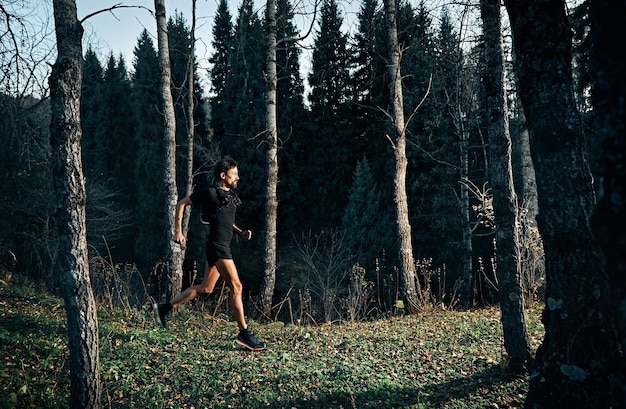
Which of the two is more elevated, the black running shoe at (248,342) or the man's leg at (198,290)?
the man's leg at (198,290)

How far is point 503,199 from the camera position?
4.71 meters

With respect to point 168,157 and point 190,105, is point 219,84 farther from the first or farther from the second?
point 168,157

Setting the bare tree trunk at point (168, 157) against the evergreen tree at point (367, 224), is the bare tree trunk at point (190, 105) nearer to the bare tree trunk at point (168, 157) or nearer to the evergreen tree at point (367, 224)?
the bare tree trunk at point (168, 157)

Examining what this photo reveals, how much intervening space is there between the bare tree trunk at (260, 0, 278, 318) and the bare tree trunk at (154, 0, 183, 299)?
193 centimetres

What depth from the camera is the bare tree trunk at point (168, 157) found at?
8625mm

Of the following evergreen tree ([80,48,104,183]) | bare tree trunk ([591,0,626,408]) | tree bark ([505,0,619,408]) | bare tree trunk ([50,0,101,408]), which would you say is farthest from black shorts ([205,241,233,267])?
evergreen tree ([80,48,104,183])

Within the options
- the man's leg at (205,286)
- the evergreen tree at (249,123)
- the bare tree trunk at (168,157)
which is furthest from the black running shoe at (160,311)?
the evergreen tree at (249,123)

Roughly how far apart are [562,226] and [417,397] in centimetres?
216

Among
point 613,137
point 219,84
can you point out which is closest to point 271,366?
point 613,137

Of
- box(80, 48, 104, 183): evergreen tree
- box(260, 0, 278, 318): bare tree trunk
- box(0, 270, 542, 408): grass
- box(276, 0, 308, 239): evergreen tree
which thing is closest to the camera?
box(0, 270, 542, 408): grass

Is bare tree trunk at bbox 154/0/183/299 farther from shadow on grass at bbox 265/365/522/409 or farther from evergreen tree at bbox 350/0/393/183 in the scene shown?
evergreen tree at bbox 350/0/393/183

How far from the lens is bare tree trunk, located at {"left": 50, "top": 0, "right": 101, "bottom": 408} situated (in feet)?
12.7

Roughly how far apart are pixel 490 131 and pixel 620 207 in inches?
131

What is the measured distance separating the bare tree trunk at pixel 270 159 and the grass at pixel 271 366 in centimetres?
255
